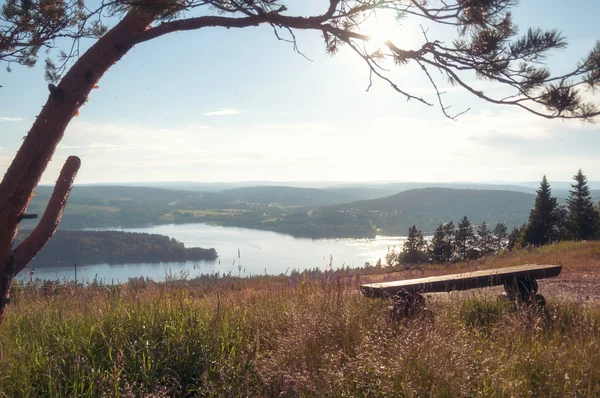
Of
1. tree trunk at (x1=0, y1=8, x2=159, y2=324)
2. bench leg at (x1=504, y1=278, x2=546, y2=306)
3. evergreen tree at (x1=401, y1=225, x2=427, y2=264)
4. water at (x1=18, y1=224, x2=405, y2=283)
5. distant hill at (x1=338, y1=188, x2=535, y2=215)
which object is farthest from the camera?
distant hill at (x1=338, y1=188, x2=535, y2=215)

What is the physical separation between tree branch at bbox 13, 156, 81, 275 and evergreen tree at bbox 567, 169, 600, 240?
116 ft

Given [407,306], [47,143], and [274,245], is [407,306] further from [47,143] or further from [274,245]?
[274,245]

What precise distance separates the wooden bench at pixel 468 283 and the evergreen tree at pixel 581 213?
1223 inches

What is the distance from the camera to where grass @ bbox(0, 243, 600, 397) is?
2436 mm

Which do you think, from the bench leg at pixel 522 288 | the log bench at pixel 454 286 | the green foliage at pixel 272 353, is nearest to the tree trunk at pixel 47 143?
the green foliage at pixel 272 353

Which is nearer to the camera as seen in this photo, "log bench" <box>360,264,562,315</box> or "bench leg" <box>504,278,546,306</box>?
"log bench" <box>360,264,562,315</box>

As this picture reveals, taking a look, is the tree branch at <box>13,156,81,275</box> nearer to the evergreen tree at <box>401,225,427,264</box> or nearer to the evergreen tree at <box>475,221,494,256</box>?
the evergreen tree at <box>401,225,427,264</box>

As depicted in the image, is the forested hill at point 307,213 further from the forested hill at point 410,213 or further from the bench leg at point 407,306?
the bench leg at point 407,306

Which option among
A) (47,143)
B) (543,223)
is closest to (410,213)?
(543,223)

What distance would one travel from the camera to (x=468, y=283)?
4.69 metres

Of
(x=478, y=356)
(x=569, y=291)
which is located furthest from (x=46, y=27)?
(x=569, y=291)

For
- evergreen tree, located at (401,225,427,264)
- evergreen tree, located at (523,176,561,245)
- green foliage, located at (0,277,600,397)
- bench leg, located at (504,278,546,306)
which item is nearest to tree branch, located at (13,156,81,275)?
green foliage, located at (0,277,600,397)

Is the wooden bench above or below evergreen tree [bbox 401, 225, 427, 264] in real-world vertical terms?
above

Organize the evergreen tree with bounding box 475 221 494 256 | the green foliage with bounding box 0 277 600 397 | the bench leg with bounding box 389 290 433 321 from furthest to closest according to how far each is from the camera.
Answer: the evergreen tree with bounding box 475 221 494 256, the bench leg with bounding box 389 290 433 321, the green foliage with bounding box 0 277 600 397
